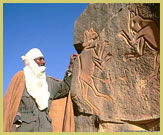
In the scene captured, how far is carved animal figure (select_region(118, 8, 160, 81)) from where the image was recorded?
3.20 metres

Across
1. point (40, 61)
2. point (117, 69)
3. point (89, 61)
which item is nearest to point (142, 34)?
point (117, 69)

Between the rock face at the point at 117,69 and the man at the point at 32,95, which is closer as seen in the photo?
the rock face at the point at 117,69

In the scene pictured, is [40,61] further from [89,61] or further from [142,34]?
[142,34]

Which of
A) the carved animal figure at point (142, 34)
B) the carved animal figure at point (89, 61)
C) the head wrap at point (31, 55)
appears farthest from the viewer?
the head wrap at point (31, 55)

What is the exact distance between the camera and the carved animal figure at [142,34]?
A: 320 cm

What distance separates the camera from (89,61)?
3.81m

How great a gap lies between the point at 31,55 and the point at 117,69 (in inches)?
56.8

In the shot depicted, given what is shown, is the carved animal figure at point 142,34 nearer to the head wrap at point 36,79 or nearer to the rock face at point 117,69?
the rock face at point 117,69

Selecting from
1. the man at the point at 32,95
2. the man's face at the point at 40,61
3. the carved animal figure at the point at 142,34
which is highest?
the carved animal figure at the point at 142,34

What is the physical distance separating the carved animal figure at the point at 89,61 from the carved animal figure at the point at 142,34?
1.27ft

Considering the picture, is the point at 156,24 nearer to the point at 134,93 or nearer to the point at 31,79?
the point at 134,93

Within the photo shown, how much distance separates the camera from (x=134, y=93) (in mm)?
3338

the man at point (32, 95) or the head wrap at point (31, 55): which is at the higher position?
the head wrap at point (31, 55)

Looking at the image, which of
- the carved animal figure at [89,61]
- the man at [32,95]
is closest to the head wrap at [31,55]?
the man at [32,95]
